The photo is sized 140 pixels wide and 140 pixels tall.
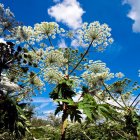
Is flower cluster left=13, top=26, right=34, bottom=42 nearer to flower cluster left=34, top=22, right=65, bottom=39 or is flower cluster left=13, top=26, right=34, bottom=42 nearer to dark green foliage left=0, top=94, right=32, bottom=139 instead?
flower cluster left=34, top=22, right=65, bottom=39

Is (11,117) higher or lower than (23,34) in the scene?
lower

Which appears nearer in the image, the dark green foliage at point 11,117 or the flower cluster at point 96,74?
the dark green foliage at point 11,117

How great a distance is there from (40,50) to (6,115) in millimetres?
4346

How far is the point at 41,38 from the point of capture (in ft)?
38.5

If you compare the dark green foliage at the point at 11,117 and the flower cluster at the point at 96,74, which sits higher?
the flower cluster at the point at 96,74

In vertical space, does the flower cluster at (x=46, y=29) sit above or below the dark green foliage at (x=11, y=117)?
above

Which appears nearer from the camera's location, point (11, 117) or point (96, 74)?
point (11, 117)

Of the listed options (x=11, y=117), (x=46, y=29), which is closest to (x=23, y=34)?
(x=46, y=29)

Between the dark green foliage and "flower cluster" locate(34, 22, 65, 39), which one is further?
"flower cluster" locate(34, 22, 65, 39)

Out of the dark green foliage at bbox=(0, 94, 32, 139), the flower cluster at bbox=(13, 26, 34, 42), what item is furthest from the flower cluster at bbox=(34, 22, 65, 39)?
the dark green foliage at bbox=(0, 94, 32, 139)

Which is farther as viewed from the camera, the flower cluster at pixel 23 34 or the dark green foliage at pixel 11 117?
the flower cluster at pixel 23 34

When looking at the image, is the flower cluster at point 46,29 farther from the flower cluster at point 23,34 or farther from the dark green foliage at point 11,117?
the dark green foliage at point 11,117

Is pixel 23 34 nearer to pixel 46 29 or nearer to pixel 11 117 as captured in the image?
pixel 46 29

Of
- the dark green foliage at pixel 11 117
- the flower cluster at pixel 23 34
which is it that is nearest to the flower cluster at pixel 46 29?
the flower cluster at pixel 23 34
